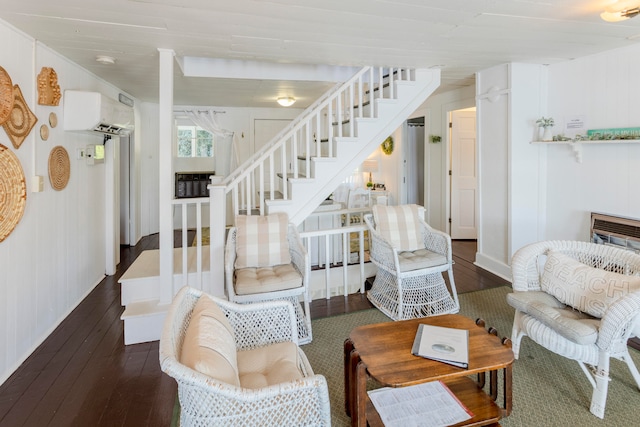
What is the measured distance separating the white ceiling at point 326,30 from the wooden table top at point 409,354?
193 centimetres

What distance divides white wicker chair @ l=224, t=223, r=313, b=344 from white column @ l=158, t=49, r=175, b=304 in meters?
0.50

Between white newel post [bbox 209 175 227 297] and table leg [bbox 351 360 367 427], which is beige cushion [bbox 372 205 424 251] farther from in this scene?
table leg [bbox 351 360 367 427]

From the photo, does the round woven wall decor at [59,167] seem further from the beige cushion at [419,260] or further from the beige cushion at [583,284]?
the beige cushion at [583,284]

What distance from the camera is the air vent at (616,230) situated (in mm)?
3146

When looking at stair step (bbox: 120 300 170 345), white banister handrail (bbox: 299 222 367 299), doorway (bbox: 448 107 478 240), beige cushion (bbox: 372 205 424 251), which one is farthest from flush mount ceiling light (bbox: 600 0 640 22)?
stair step (bbox: 120 300 170 345)

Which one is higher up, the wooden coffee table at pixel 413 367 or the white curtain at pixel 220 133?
the white curtain at pixel 220 133

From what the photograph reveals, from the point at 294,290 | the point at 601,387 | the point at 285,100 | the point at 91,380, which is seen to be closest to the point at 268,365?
the point at 294,290

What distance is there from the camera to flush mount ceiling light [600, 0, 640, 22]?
2.13m

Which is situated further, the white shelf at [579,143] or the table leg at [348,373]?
the white shelf at [579,143]

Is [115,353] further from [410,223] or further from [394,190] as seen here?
[394,190]

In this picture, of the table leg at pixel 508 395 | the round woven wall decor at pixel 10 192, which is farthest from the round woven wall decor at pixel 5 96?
the table leg at pixel 508 395

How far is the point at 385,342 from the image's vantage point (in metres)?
1.82

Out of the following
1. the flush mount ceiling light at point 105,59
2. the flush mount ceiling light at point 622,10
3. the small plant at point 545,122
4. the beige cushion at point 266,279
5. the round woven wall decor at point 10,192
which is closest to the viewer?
the flush mount ceiling light at point 622,10

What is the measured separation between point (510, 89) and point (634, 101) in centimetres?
106
